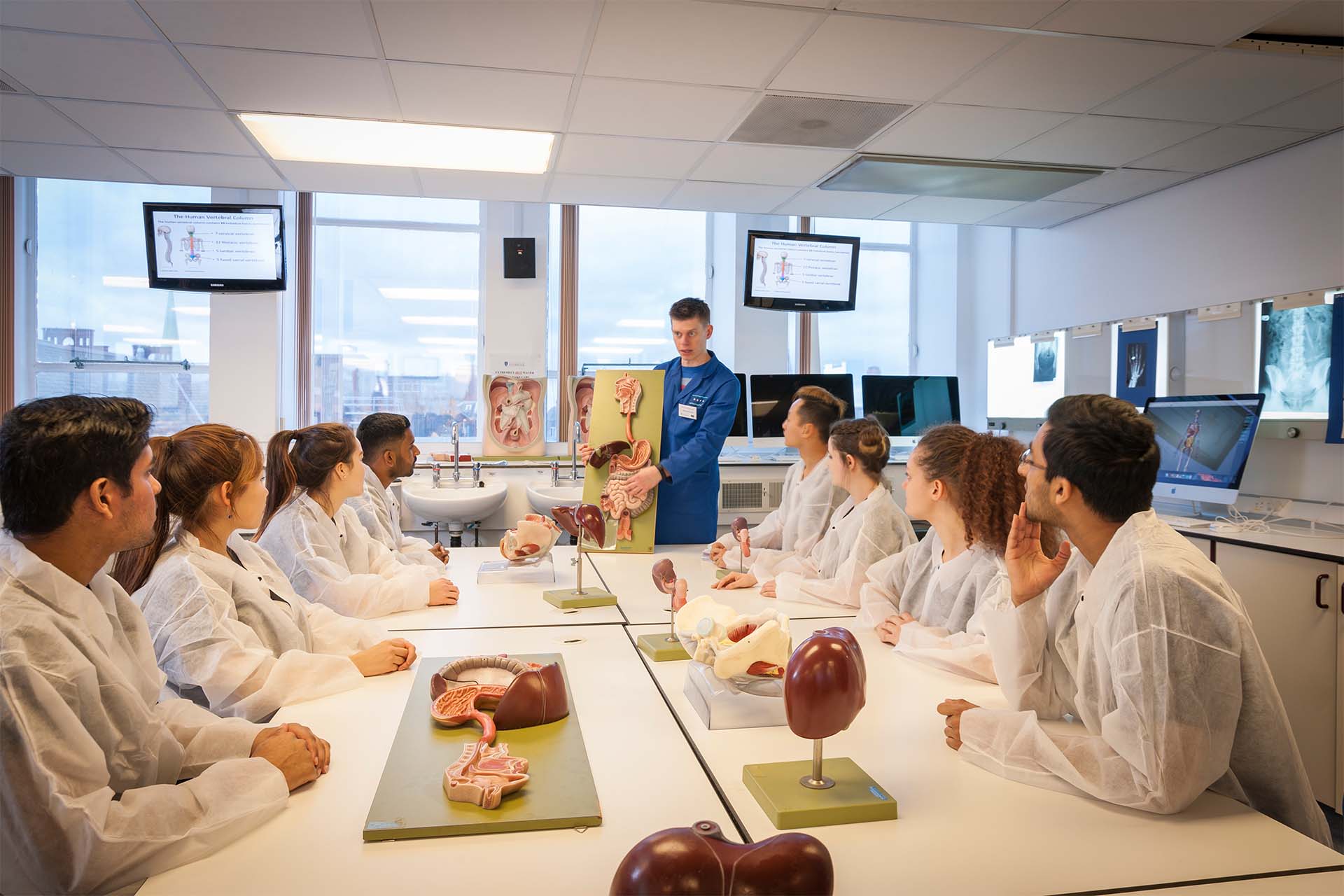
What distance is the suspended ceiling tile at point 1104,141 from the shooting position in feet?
12.7

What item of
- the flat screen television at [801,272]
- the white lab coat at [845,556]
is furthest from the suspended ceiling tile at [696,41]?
the flat screen television at [801,272]

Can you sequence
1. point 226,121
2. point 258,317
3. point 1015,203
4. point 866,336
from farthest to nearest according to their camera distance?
1. point 866,336
2. point 258,317
3. point 1015,203
4. point 226,121

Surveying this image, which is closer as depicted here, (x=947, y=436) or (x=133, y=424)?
(x=133, y=424)

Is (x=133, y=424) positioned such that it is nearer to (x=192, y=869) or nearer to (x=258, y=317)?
(x=192, y=869)

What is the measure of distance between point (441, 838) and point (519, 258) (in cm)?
503

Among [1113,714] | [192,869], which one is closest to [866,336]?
[1113,714]

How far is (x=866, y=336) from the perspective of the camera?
7035 millimetres

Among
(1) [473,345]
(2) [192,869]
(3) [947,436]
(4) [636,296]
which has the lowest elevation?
(2) [192,869]

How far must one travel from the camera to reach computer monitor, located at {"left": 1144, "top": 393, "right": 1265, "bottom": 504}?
3824mm

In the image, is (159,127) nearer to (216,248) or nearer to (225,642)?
(216,248)

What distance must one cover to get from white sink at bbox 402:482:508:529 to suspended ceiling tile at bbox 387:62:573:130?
222 centimetres

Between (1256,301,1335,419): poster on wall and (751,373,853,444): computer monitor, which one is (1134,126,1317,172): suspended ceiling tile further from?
(751,373,853,444): computer monitor

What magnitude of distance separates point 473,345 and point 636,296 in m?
1.34

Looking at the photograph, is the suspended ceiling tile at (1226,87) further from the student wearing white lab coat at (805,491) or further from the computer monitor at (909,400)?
the computer monitor at (909,400)
